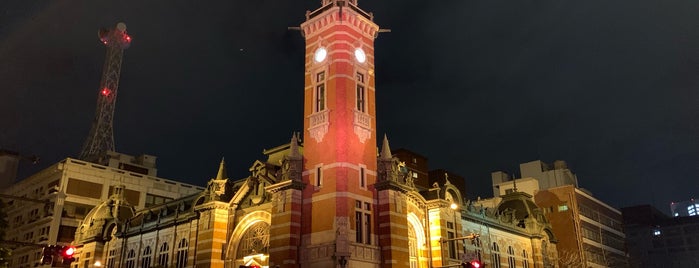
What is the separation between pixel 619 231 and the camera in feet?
278

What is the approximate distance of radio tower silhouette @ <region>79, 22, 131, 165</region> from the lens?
79.6 metres

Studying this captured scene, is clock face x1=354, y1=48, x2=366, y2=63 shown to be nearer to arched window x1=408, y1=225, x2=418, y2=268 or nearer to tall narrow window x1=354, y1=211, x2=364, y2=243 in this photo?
tall narrow window x1=354, y1=211, x2=364, y2=243

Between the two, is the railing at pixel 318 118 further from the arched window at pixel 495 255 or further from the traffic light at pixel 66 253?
the arched window at pixel 495 255

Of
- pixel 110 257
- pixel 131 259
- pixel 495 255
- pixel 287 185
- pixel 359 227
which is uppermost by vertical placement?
pixel 287 185

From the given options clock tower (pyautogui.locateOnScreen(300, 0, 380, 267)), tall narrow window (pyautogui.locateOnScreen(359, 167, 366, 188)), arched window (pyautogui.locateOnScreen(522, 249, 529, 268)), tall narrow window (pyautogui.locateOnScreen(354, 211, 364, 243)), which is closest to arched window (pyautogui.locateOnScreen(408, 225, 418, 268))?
clock tower (pyautogui.locateOnScreen(300, 0, 380, 267))

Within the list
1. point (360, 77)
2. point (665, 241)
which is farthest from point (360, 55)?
point (665, 241)

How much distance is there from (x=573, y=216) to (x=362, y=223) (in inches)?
1768

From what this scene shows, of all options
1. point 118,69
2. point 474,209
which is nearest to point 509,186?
point 474,209

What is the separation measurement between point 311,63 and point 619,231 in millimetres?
63529

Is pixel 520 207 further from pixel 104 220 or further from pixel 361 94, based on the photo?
pixel 104 220

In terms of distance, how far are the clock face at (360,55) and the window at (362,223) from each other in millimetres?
10805

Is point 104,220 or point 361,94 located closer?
point 361,94

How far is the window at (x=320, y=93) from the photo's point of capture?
40.8 meters

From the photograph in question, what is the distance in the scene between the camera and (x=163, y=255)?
5006cm
